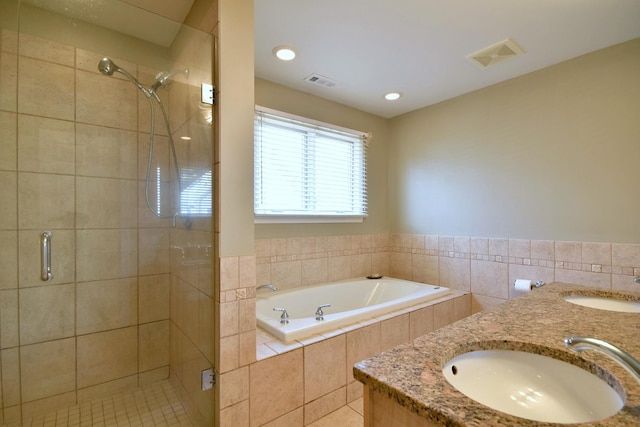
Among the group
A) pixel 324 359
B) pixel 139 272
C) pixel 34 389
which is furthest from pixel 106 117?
pixel 324 359

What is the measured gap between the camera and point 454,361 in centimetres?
86

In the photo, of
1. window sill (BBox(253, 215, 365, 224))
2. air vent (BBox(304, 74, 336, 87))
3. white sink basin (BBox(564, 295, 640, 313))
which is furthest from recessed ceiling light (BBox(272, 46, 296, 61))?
white sink basin (BBox(564, 295, 640, 313))

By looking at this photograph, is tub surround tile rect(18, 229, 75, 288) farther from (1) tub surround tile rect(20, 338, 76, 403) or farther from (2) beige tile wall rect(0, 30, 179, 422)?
(1) tub surround tile rect(20, 338, 76, 403)

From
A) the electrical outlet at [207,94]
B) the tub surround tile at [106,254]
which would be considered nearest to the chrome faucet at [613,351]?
the electrical outlet at [207,94]

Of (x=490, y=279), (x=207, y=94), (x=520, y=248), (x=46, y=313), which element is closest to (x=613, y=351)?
(x=207, y=94)

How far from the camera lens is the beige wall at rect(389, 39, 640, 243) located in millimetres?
2062

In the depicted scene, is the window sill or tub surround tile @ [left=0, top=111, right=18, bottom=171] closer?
tub surround tile @ [left=0, top=111, right=18, bottom=171]

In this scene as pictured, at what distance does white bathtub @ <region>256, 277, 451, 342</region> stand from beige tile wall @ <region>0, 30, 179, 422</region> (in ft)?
2.68

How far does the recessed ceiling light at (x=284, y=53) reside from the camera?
6.82ft

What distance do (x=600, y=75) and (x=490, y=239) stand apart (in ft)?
4.64

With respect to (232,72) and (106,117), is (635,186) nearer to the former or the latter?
(232,72)

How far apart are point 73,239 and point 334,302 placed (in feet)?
6.64

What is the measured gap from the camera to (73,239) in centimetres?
190


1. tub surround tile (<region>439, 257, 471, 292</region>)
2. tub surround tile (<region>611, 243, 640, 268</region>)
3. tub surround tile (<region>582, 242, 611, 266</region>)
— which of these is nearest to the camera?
tub surround tile (<region>611, 243, 640, 268</region>)
